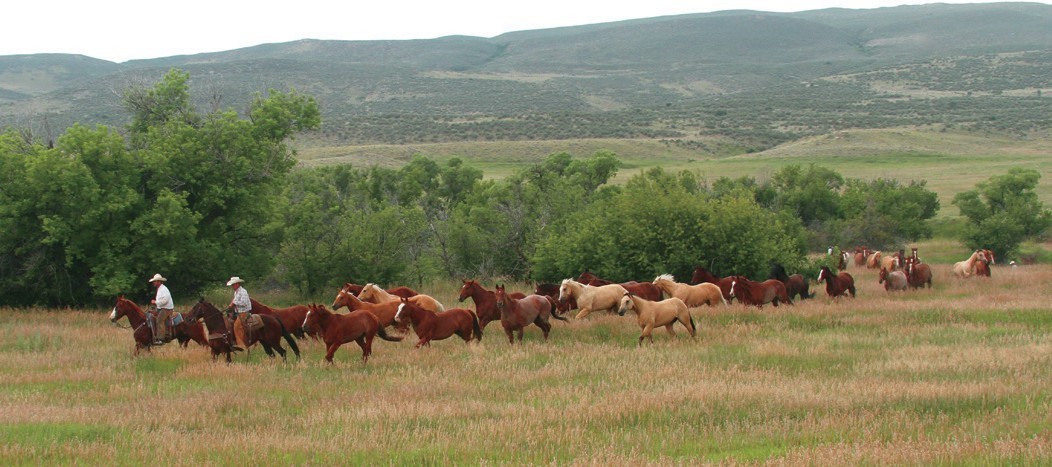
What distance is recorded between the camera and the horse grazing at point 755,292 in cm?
2317

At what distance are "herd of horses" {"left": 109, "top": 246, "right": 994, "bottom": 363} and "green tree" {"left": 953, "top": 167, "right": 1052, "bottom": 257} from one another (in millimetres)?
24648

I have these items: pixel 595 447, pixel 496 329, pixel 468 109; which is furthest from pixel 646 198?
pixel 468 109

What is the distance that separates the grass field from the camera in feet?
33.8

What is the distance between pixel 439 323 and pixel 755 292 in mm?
8454

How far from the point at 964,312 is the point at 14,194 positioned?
23.4 meters

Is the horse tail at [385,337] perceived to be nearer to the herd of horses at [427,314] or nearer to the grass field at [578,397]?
the herd of horses at [427,314]

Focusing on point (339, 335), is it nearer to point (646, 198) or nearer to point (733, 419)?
point (733, 419)

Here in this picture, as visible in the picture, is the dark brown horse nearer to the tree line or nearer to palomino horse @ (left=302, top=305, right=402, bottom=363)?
palomino horse @ (left=302, top=305, right=402, bottom=363)

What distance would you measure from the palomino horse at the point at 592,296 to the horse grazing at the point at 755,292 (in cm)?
324

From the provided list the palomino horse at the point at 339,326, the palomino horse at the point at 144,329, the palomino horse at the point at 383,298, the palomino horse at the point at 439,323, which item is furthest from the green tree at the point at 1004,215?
the palomino horse at the point at 144,329

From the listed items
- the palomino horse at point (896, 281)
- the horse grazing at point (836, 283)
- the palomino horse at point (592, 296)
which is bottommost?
the palomino horse at point (896, 281)

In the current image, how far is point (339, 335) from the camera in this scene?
1675cm

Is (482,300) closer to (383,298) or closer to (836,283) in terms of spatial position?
(383,298)

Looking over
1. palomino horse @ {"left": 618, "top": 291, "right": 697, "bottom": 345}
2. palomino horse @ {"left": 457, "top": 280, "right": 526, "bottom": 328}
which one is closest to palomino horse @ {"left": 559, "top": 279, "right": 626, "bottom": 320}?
palomino horse @ {"left": 457, "top": 280, "right": 526, "bottom": 328}
